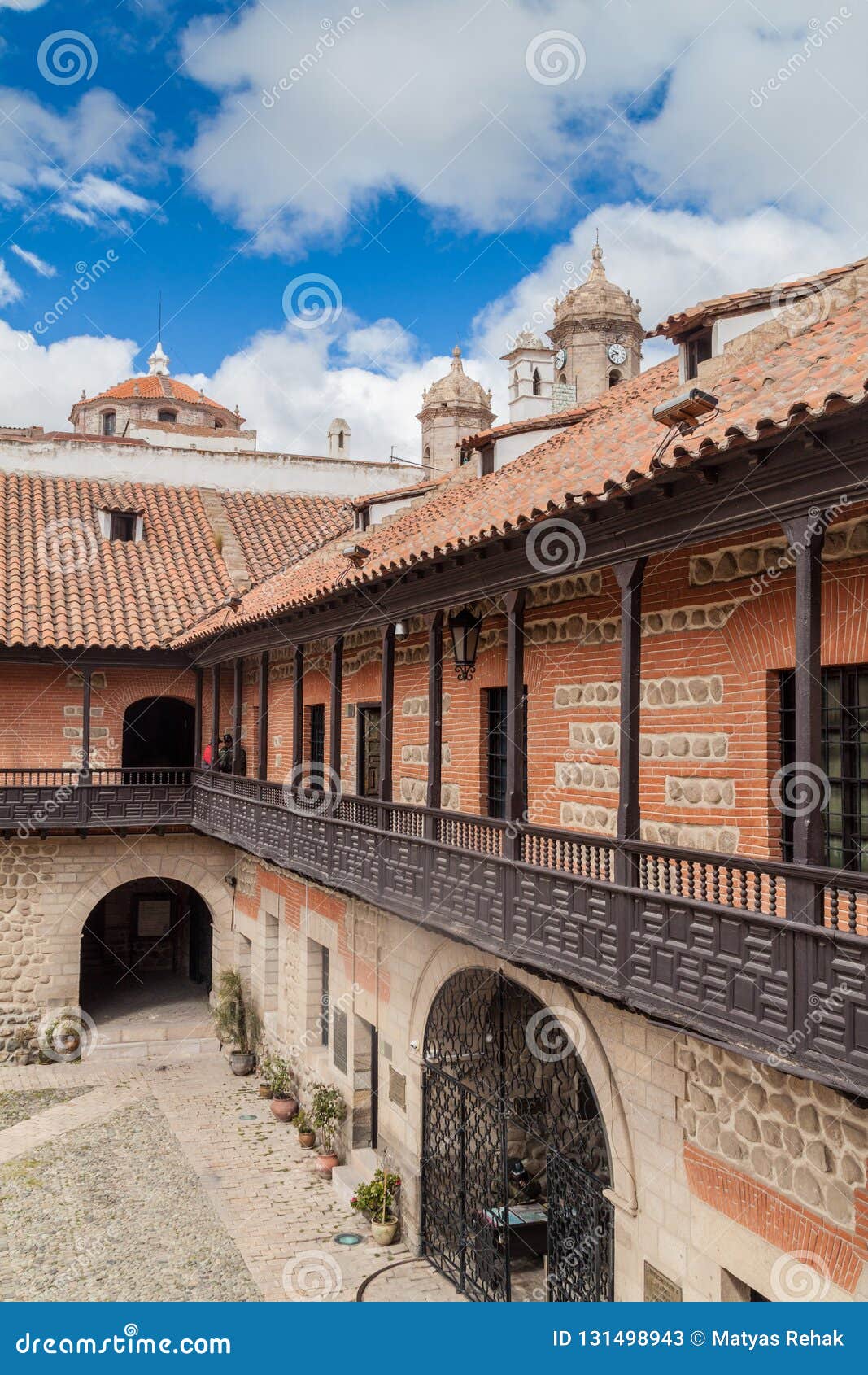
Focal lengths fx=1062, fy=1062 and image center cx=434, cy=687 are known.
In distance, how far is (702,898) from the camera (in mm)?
5574

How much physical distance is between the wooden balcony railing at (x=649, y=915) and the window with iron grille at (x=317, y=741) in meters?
3.08

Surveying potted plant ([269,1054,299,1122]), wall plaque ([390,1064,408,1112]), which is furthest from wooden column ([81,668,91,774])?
wall plaque ([390,1064,408,1112])

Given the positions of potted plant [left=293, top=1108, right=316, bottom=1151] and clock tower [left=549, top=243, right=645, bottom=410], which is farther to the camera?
clock tower [left=549, top=243, right=645, bottom=410]

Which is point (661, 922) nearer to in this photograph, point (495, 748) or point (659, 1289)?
point (659, 1289)

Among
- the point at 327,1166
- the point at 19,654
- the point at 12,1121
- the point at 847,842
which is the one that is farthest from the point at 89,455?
the point at 847,842

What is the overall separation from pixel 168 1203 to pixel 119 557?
40.7ft

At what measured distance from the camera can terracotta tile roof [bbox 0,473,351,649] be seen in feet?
59.3

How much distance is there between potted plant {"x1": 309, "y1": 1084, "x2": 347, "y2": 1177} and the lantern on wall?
611 centimetres

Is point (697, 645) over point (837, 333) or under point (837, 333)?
under

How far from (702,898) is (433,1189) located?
22.0ft

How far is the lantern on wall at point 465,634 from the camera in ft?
32.1

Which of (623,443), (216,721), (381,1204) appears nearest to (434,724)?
(623,443)

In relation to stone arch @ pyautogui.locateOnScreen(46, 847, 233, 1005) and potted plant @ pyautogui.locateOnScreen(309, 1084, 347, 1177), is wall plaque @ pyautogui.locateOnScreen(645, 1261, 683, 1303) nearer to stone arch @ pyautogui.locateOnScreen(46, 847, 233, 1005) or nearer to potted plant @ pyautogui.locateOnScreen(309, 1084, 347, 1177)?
potted plant @ pyautogui.locateOnScreen(309, 1084, 347, 1177)
